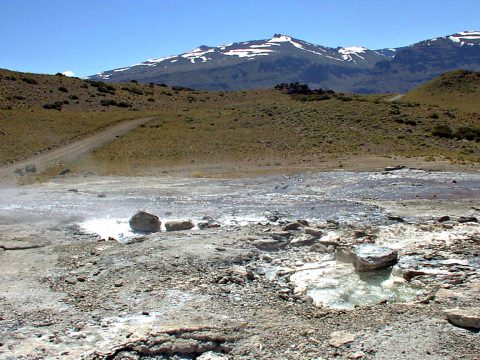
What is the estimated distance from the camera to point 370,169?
2759 cm

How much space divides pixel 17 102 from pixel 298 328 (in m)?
50.6

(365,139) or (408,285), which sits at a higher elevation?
(365,139)

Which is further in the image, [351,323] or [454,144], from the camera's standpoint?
[454,144]

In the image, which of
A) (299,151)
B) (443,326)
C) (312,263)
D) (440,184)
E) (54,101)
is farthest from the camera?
(54,101)

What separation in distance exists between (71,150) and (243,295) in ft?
99.6

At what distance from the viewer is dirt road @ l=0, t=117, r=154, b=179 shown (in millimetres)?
31527

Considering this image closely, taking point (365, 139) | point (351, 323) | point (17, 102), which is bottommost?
point (351, 323)

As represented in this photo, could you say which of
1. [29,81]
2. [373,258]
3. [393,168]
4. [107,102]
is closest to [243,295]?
[373,258]

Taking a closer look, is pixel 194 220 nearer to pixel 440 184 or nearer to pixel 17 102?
pixel 440 184

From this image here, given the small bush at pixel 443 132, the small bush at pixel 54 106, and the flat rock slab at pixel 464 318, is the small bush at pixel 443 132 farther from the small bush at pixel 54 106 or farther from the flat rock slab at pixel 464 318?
the small bush at pixel 54 106

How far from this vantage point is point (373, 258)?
11.3 m

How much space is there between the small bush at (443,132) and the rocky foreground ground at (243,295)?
27.5 m

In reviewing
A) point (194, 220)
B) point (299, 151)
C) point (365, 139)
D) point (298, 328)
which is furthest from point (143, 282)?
point (365, 139)

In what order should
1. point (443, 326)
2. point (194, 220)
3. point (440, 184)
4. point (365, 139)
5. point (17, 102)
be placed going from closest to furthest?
point (443, 326), point (194, 220), point (440, 184), point (365, 139), point (17, 102)
